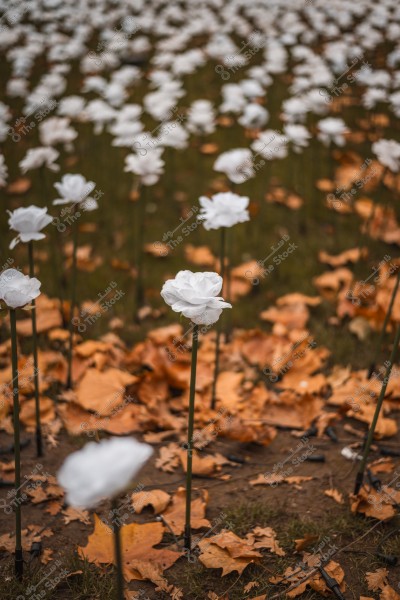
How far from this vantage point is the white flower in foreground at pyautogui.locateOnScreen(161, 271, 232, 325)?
60.4 inches

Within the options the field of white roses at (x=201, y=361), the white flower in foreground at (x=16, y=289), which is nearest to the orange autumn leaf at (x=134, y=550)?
the field of white roses at (x=201, y=361)

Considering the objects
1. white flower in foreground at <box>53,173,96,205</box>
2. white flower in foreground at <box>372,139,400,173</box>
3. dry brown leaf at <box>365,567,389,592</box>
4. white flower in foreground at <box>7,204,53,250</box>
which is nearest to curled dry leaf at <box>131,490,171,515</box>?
dry brown leaf at <box>365,567,389,592</box>

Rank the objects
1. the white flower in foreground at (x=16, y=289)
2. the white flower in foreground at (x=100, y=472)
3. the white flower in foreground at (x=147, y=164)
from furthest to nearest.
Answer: the white flower in foreground at (x=147, y=164) < the white flower in foreground at (x=16, y=289) < the white flower in foreground at (x=100, y=472)

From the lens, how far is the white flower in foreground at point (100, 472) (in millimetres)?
996

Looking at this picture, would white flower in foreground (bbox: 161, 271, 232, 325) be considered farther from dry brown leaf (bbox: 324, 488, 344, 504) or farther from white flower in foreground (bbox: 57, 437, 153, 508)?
dry brown leaf (bbox: 324, 488, 344, 504)

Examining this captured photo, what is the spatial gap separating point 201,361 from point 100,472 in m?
1.88

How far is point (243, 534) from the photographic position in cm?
195

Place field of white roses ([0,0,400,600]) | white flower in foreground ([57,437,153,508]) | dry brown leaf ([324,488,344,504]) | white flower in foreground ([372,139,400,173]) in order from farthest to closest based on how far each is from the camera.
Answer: white flower in foreground ([372,139,400,173]) → dry brown leaf ([324,488,344,504]) → field of white roses ([0,0,400,600]) → white flower in foreground ([57,437,153,508])

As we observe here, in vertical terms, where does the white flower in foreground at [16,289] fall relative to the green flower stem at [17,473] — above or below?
above

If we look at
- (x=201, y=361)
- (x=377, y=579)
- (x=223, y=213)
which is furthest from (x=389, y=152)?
(x=377, y=579)

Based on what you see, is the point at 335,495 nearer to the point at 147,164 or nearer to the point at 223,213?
the point at 223,213

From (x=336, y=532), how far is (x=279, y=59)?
4470 mm

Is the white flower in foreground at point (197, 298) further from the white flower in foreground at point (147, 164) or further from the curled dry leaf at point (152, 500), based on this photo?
the white flower in foreground at point (147, 164)

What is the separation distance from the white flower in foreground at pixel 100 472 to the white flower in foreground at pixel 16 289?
2.07ft
